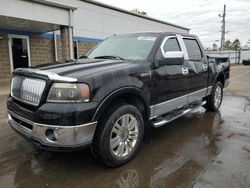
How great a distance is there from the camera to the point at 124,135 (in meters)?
3.37

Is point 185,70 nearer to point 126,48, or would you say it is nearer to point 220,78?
point 126,48

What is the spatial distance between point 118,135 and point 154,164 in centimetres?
67

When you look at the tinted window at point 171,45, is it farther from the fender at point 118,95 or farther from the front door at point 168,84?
the fender at point 118,95

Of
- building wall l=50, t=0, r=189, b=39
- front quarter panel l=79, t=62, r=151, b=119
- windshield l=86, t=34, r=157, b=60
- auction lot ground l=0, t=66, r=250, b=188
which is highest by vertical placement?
building wall l=50, t=0, r=189, b=39

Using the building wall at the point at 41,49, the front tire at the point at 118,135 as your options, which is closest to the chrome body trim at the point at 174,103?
the front tire at the point at 118,135

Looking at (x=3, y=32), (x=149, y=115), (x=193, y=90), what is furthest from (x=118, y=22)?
(x=149, y=115)

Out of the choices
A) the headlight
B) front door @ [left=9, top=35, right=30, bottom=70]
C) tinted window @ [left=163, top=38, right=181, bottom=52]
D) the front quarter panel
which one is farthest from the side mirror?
front door @ [left=9, top=35, right=30, bottom=70]

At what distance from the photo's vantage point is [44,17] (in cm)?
1005

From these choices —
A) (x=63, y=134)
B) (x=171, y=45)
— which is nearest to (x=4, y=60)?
(x=171, y=45)

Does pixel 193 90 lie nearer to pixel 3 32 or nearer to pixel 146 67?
pixel 146 67

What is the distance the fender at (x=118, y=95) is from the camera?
9.49 feet

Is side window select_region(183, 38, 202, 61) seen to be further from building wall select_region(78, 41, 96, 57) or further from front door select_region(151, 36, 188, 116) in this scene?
building wall select_region(78, 41, 96, 57)

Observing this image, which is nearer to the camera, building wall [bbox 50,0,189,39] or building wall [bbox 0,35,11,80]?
building wall [bbox 0,35,11,80]

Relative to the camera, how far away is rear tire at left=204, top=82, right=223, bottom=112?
613cm
